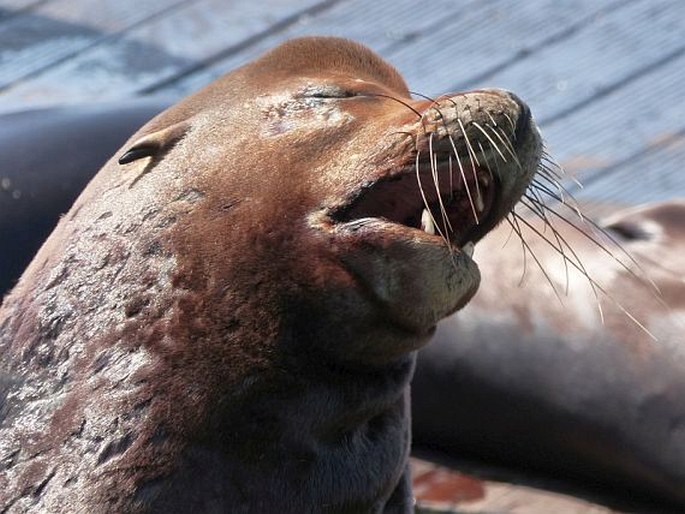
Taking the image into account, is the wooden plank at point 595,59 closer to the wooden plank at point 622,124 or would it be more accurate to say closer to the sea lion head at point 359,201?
the wooden plank at point 622,124

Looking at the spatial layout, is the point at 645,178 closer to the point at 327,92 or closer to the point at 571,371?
the point at 571,371

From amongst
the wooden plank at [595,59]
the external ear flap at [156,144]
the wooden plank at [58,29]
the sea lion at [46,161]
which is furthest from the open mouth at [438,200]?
the wooden plank at [58,29]

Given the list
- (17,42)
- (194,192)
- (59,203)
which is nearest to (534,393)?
(59,203)

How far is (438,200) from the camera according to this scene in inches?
115

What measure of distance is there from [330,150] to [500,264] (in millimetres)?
2184

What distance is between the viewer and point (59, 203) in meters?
4.98

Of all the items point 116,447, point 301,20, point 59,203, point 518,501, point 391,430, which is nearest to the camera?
point 116,447

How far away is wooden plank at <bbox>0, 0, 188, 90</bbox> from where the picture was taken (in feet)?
24.9

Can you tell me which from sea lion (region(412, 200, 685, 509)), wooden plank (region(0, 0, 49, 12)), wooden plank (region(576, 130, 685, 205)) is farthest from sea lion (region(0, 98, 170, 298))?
wooden plank (region(0, 0, 49, 12))

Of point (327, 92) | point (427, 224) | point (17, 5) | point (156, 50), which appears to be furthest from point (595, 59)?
point (427, 224)

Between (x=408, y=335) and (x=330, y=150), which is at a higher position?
(x=330, y=150)

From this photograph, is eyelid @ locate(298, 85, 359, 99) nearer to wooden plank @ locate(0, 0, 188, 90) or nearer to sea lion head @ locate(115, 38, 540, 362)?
sea lion head @ locate(115, 38, 540, 362)

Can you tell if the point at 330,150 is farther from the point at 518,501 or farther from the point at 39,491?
the point at 518,501

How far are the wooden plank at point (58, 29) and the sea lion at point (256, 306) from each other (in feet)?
15.1
